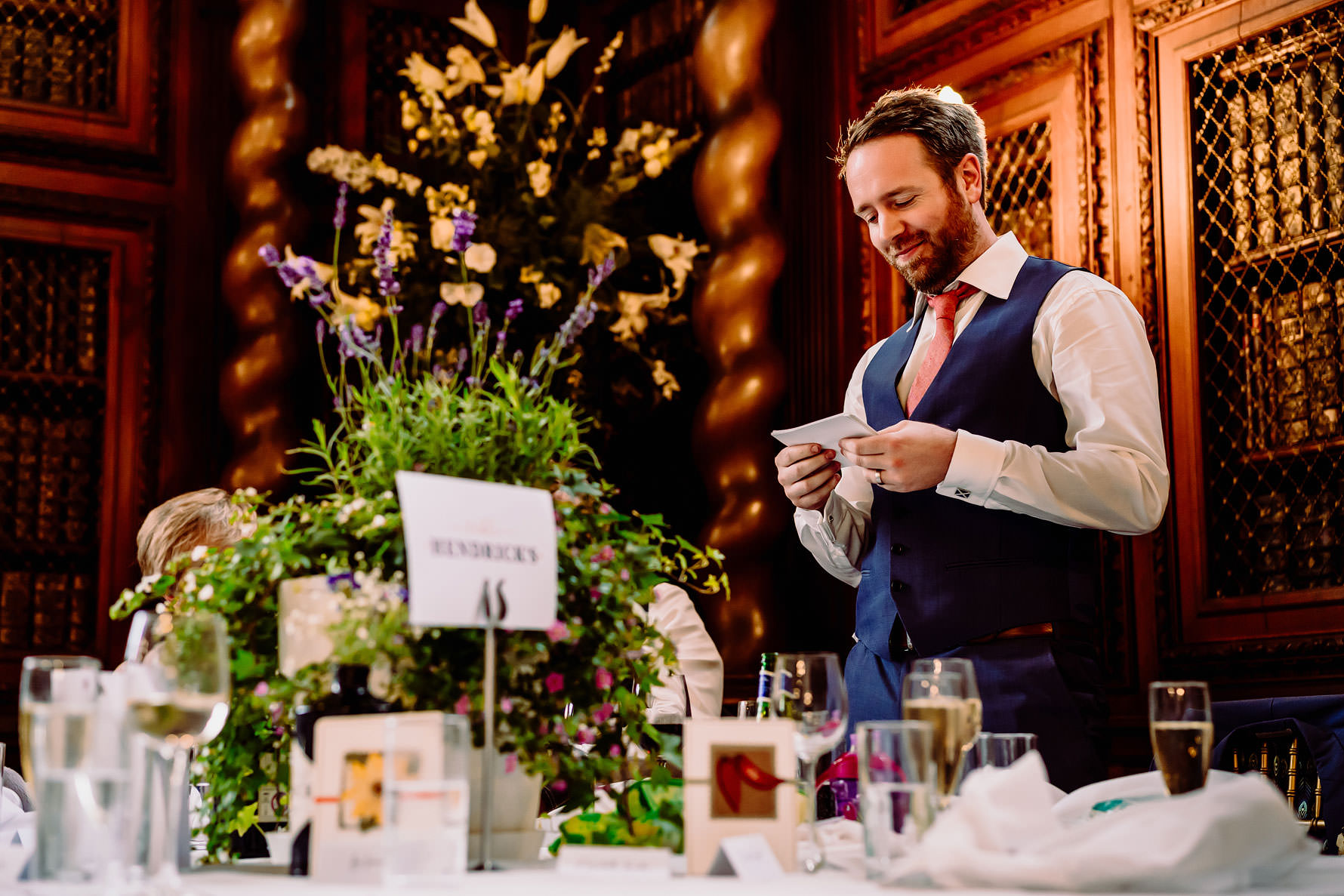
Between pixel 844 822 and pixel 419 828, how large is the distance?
52cm

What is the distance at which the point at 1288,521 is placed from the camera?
2.35 meters

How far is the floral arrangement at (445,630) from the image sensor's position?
45.0 inches

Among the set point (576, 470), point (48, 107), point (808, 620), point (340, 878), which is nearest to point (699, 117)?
point (808, 620)

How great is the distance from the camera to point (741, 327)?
311cm

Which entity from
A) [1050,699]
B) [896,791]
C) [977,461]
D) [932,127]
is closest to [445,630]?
[896,791]

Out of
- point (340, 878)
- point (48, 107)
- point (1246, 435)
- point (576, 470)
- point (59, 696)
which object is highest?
point (48, 107)

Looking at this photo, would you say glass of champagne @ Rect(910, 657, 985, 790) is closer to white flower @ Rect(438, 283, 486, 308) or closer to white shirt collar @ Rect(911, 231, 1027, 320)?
white shirt collar @ Rect(911, 231, 1027, 320)

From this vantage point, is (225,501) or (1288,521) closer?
(1288,521)

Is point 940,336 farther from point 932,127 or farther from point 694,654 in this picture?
point 694,654

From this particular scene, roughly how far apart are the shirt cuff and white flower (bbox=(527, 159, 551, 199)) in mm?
1720

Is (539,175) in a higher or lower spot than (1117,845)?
higher

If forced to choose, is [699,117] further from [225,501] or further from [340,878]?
[340,878]

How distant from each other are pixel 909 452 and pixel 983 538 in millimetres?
215

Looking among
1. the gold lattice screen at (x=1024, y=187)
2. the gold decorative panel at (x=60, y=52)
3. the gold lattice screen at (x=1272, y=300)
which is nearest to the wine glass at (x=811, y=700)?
the gold lattice screen at (x=1272, y=300)
